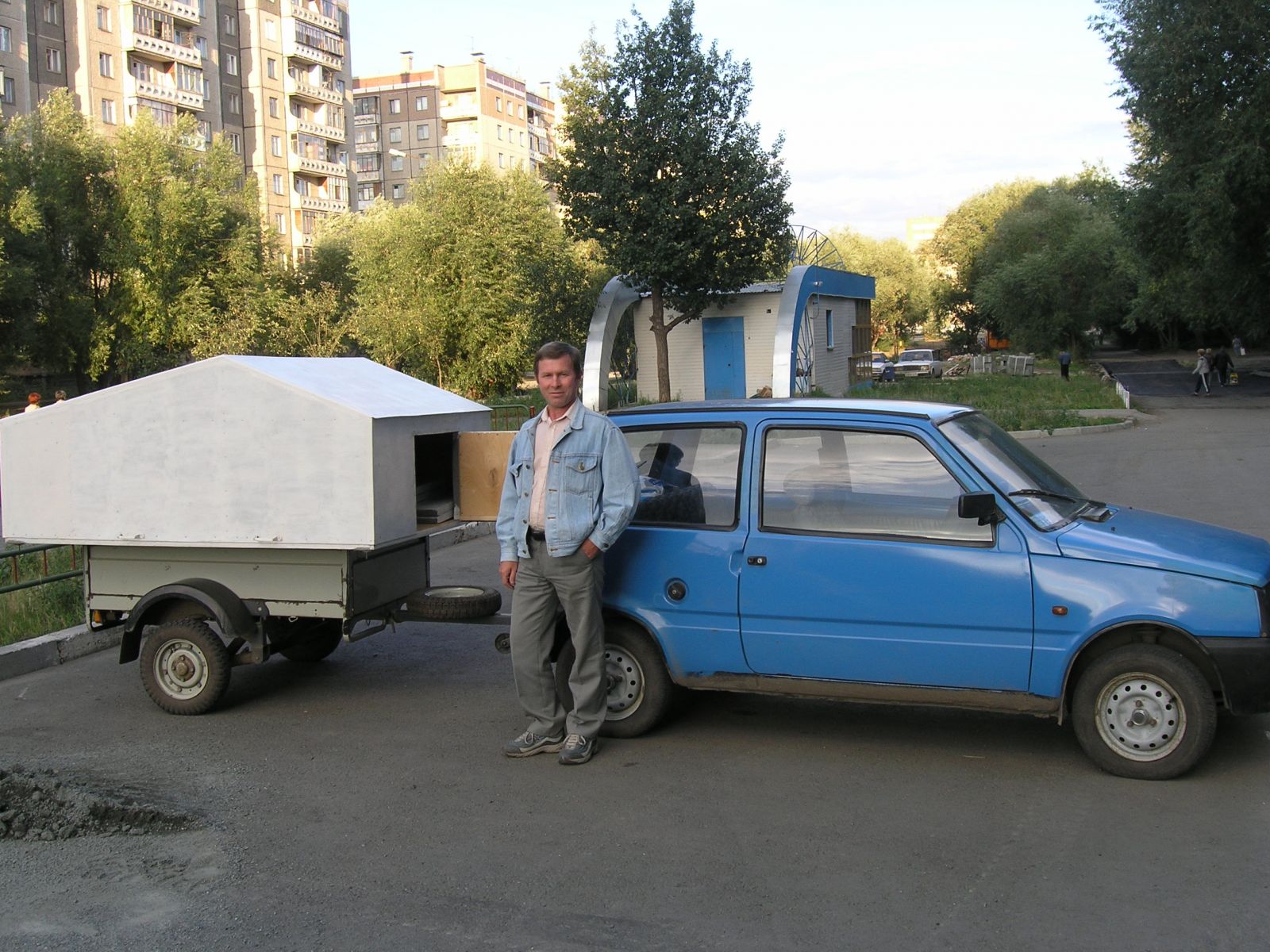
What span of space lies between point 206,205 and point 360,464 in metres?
43.5

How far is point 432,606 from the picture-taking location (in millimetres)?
6418

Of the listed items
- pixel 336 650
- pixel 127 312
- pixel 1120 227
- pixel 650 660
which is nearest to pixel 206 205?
pixel 127 312

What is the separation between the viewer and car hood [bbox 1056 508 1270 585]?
502 centimetres

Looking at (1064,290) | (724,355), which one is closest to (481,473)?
(724,355)

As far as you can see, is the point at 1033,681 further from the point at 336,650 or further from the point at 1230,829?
the point at 336,650

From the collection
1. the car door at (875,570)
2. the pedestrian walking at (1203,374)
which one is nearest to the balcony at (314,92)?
the pedestrian walking at (1203,374)

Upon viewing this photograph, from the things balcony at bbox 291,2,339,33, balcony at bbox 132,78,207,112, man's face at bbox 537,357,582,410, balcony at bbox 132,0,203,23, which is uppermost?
balcony at bbox 291,2,339,33

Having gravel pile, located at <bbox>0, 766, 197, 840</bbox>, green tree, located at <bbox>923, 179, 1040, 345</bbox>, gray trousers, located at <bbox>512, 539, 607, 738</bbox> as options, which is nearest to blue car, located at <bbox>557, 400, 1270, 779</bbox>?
gray trousers, located at <bbox>512, 539, 607, 738</bbox>

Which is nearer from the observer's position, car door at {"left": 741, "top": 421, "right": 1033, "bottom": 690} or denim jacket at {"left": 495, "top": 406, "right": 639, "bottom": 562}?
car door at {"left": 741, "top": 421, "right": 1033, "bottom": 690}

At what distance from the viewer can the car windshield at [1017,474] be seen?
540 centimetres

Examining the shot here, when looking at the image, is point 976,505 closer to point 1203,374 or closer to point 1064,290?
point 1203,374

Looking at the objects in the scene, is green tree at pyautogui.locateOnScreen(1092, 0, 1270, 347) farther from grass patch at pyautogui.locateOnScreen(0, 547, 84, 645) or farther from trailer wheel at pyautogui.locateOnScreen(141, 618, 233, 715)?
trailer wheel at pyautogui.locateOnScreen(141, 618, 233, 715)

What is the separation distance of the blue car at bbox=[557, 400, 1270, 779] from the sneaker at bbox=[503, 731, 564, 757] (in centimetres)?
35

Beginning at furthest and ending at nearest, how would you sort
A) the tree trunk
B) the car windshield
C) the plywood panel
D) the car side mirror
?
the tree trunk, the plywood panel, the car windshield, the car side mirror
